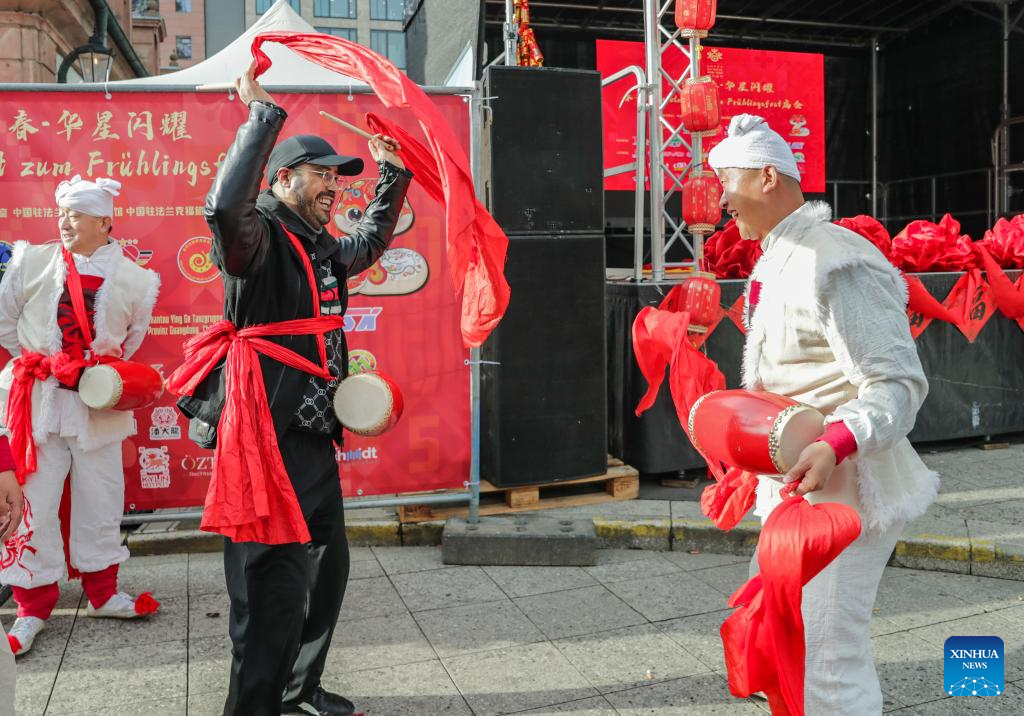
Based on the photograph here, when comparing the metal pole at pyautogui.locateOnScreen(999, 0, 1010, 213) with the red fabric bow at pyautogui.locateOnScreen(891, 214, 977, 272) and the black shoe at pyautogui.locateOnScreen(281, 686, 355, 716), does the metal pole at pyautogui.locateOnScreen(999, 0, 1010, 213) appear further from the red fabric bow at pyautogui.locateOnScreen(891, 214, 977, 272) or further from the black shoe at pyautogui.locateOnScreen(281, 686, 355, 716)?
the black shoe at pyautogui.locateOnScreen(281, 686, 355, 716)

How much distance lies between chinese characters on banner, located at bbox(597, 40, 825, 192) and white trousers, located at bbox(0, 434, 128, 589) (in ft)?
34.1

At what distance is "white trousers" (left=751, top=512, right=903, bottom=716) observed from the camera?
2.23m

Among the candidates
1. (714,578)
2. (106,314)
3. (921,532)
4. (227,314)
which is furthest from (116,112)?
(921,532)

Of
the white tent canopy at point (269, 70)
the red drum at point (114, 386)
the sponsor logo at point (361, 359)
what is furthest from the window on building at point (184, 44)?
the red drum at point (114, 386)

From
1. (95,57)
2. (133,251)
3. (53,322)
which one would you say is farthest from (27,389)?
(95,57)

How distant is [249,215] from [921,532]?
13.0 ft

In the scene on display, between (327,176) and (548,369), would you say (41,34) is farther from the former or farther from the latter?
(327,176)

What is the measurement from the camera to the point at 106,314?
13.1 ft

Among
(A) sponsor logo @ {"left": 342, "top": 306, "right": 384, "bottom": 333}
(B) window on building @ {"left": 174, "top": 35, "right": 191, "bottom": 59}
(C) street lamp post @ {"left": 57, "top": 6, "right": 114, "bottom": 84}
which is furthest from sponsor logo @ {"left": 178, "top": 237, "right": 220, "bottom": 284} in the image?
(B) window on building @ {"left": 174, "top": 35, "right": 191, "bottom": 59}

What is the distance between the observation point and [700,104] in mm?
6141

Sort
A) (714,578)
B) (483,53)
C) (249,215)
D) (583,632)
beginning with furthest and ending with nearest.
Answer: (483,53) → (714,578) → (583,632) → (249,215)

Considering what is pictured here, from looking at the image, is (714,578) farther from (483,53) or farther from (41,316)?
(483,53)

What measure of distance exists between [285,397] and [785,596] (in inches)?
60.7

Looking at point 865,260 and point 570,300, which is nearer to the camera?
point 865,260
